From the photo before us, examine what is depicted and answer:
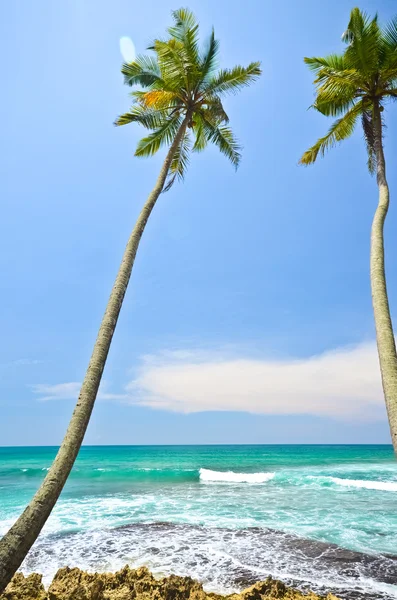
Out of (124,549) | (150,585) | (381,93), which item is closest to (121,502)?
(124,549)

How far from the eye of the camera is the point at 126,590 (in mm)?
6059

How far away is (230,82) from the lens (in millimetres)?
10109

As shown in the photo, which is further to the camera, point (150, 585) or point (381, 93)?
point (381, 93)

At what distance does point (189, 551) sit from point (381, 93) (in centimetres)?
1223

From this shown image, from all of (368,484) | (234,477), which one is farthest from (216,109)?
(234,477)

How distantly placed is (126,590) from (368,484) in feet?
77.5

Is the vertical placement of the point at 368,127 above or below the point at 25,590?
above

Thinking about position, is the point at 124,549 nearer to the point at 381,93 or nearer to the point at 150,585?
the point at 150,585

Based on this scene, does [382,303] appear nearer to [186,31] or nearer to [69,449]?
[69,449]

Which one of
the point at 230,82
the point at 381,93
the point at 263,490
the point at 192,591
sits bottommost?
the point at 263,490

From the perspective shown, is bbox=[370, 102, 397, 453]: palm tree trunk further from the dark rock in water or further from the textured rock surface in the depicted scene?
the dark rock in water

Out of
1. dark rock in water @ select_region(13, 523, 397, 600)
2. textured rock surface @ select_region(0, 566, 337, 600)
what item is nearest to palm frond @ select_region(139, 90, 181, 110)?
textured rock surface @ select_region(0, 566, 337, 600)

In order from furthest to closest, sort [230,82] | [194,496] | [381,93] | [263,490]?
[263,490] → [194,496] → [230,82] → [381,93]

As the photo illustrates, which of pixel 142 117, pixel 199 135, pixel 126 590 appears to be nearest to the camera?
pixel 126 590
